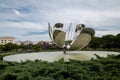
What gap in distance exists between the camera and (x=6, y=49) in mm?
45062

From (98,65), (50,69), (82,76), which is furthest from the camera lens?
(98,65)

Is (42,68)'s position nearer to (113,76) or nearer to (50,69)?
(50,69)

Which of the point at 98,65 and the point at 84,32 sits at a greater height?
the point at 84,32

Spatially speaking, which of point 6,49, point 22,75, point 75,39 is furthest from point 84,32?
point 6,49

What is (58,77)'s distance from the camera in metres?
5.27

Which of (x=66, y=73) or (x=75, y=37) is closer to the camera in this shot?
(x=66, y=73)

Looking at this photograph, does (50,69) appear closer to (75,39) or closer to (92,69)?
(92,69)

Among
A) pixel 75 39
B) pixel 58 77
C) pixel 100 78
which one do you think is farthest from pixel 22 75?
pixel 75 39

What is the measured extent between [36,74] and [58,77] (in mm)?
611

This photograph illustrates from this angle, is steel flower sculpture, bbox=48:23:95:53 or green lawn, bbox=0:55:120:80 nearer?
green lawn, bbox=0:55:120:80

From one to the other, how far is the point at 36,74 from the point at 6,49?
40.9m

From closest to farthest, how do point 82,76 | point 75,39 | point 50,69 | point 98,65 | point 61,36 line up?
point 82,76 → point 50,69 → point 98,65 → point 75,39 → point 61,36

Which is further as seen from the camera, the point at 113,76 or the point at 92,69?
the point at 92,69

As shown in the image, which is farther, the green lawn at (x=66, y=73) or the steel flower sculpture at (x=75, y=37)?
the steel flower sculpture at (x=75, y=37)
